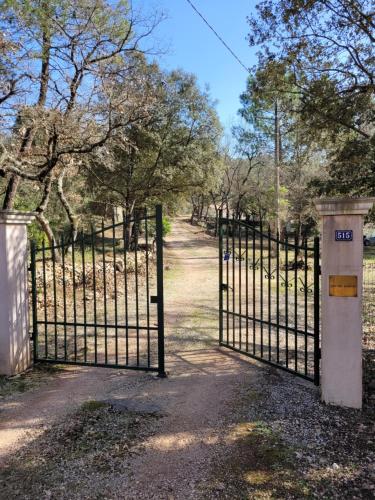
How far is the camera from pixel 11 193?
10180 millimetres

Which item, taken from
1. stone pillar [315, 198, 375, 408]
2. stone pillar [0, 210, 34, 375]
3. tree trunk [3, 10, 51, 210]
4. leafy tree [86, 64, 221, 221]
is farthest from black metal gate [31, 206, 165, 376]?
leafy tree [86, 64, 221, 221]

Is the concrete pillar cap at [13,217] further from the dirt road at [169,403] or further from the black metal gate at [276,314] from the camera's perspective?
the black metal gate at [276,314]

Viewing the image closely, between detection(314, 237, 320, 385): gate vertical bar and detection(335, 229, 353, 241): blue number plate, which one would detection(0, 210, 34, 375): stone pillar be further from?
detection(335, 229, 353, 241): blue number plate

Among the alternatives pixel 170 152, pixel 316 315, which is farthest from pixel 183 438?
pixel 170 152

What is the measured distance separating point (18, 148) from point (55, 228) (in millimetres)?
8817

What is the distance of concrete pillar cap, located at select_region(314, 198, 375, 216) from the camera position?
141 inches

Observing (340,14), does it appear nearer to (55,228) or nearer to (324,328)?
(324,328)

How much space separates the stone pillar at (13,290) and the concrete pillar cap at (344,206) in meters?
3.54

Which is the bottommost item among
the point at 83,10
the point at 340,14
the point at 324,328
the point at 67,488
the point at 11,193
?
the point at 67,488

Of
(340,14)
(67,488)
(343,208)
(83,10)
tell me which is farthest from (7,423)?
(83,10)

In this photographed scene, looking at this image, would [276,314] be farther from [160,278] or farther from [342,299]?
[160,278]

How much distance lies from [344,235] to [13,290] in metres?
3.88

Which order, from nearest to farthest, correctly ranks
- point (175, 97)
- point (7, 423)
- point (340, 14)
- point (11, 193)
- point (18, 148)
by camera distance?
point (7, 423)
point (340, 14)
point (18, 148)
point (11, 193)
point (175, 97)

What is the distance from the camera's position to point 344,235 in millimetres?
3689
